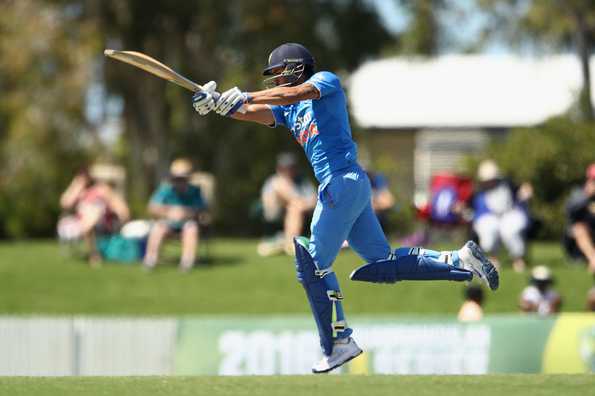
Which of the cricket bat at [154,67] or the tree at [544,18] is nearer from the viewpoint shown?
the cricket bat at [154,67]

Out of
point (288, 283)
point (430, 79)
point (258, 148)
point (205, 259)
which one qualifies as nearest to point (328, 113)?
point (288, 283)

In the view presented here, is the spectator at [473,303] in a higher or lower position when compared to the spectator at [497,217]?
lower

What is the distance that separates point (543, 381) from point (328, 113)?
79.8 inches

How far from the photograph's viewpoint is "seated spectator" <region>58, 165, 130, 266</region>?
1717 centimetres

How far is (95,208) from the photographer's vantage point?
17.3 m

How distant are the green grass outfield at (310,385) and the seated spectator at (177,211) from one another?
909cm

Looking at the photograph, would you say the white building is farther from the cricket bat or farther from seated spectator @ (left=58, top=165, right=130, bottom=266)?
the cricket bat

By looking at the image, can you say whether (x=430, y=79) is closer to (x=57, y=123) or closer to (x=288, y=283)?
(x=57, y=123)

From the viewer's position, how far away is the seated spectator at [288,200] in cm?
1647

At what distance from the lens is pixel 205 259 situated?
57.3ft

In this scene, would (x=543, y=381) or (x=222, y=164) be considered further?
(x=222, y=164)

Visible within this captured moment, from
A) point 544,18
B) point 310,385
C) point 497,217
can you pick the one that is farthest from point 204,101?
point 544,18

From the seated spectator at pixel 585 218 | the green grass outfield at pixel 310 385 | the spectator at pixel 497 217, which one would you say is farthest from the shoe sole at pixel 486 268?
the spectator at pixel 497 217

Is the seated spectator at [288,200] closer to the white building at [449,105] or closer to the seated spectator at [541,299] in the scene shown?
the seated spectator at [541,299]
